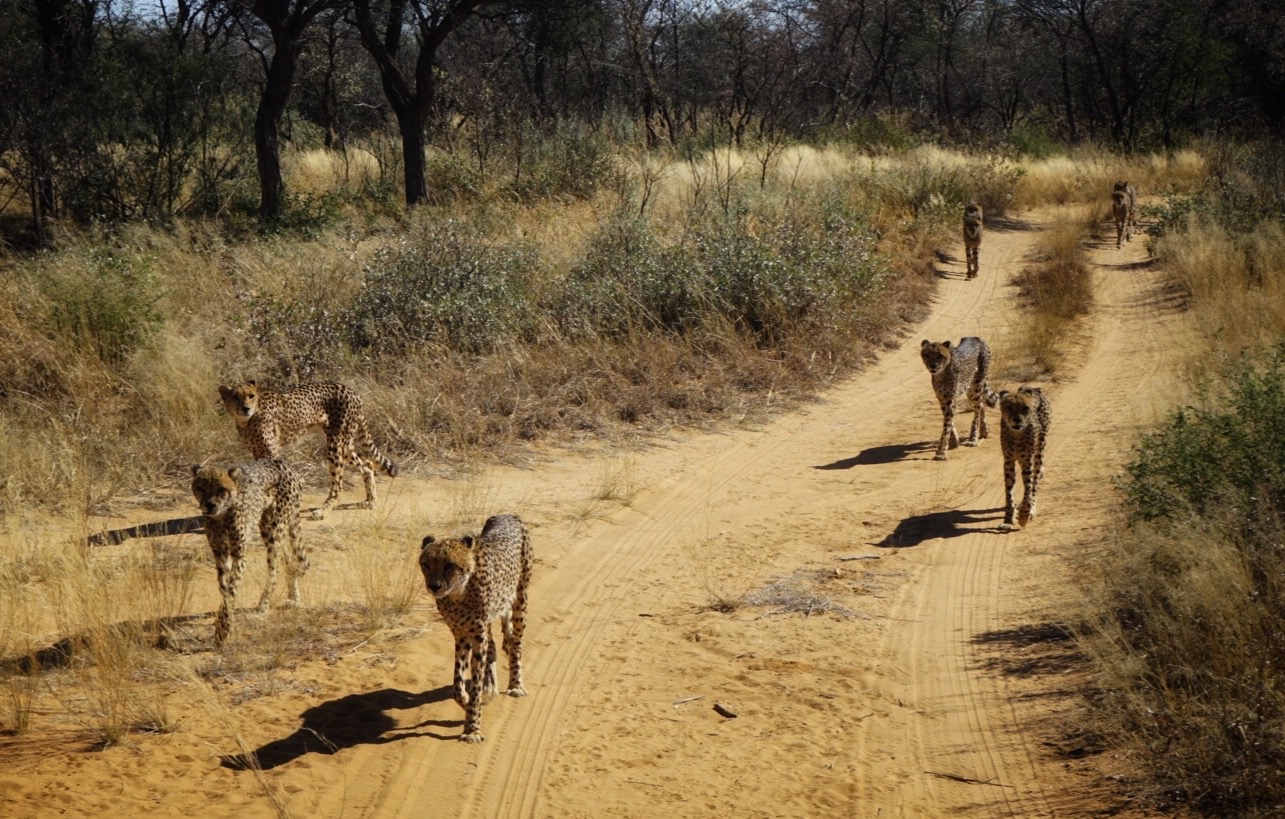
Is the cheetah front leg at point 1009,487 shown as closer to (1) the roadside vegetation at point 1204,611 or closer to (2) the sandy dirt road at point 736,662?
(2) the sandy dirt road at point 736,662

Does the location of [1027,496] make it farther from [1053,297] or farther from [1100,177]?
[1100,177]

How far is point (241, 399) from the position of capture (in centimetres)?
764

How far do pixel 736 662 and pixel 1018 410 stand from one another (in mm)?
3068

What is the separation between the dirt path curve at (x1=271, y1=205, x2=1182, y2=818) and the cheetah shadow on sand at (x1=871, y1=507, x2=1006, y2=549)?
24mm

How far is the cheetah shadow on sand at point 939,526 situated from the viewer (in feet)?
26.2

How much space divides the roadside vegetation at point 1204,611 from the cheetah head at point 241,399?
505 cm

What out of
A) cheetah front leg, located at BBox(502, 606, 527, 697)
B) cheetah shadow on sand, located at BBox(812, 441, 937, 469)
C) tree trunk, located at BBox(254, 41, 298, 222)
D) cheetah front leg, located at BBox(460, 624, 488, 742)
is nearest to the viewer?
cheetah front leg, located at BBox(460, 624, 488, 742)

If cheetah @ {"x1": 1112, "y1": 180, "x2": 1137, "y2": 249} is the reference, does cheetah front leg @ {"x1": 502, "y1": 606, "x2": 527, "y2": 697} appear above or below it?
below

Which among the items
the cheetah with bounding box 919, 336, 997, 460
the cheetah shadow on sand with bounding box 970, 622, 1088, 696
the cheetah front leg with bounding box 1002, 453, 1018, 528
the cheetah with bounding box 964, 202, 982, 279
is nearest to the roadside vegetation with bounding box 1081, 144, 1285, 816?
the cheetah shadow on sand with bounding box 970, 622, 1088, 696

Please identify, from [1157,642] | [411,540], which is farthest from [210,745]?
[1157,642]

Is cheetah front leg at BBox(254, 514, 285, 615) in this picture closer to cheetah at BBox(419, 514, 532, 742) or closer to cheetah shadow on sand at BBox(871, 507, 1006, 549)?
cheetah at BBox(419, 514, 532, 742)

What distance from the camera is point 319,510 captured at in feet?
26.3

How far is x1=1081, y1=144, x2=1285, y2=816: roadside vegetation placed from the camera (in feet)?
14.3

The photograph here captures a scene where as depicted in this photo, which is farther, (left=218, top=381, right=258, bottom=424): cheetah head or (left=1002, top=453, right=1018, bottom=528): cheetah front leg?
(left=1002, top=453, right=1018, bottom=528): cheetah front leg
